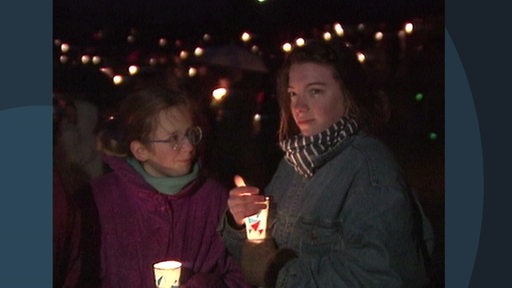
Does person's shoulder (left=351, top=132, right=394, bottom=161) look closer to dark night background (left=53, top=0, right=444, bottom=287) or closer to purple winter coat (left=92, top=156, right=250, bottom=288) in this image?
dark night background (left=53, top=0, right=444, bottom=287)

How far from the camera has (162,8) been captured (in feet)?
8.29

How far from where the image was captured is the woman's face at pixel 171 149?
245cm

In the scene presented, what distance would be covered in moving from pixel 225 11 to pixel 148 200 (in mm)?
791

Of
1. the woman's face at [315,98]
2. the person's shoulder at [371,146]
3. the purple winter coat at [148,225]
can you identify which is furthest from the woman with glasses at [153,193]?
the person's shoulder at [371,146]

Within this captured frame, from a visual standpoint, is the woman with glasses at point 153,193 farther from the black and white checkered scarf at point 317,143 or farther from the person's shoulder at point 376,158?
the person's shoulder at point 376,158

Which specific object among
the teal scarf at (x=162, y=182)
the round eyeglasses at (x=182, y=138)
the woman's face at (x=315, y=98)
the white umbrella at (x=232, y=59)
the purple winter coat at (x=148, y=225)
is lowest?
the purple winter coat at (x=148, y=225)

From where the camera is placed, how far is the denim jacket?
96.2 inches

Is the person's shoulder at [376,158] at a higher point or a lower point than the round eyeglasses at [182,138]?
lower

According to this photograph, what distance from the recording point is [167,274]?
2.44 metres

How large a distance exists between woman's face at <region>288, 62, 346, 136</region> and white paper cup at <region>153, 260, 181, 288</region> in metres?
0.71

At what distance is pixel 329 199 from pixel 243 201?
1.09 ft
